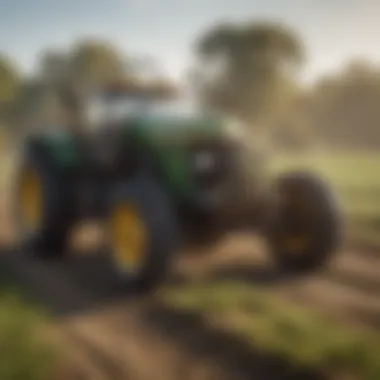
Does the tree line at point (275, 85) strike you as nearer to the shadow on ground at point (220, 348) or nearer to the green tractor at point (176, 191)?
the green tractor at point (176, 191)

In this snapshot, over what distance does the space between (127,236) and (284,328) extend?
56 cm

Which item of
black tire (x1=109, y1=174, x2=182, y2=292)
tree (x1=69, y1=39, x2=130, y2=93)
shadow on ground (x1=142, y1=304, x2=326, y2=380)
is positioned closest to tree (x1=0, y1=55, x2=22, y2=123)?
tree (x1=69, y1=39, x2=130, y2=93)

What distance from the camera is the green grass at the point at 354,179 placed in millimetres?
1708

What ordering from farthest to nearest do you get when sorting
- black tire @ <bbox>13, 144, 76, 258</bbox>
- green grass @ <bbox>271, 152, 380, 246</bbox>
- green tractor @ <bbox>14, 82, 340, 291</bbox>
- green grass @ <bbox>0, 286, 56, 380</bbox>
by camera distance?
black tire @ <bbox>13, 144, 76, 258</bbox> → green tractor @ <bbox>14, 82, 340, 291</bbox> → green grass @ <bbox>271, 152, 380, 246</bbox> → green grass @ <bbox>0, 286, 56, 380</bbox>

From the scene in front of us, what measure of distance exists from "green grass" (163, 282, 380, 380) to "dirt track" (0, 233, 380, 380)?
0.11ft

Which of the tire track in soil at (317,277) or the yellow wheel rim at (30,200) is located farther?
the yellow wheel rim at (30,200)

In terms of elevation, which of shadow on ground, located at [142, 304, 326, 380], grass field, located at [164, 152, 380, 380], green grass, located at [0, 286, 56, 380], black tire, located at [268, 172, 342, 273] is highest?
black tire, located at [268, 172, 342, 273]

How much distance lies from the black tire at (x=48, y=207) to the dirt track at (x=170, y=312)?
3.4 inches

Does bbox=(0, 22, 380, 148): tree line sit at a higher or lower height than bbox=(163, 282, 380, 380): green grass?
higher

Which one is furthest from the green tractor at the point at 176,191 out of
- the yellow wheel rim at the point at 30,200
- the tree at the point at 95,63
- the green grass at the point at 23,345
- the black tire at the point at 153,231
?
the green grass at the point at 23,345

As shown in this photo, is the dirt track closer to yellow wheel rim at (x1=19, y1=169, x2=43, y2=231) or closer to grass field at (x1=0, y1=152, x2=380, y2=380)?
grass field at (x1=0, y1=152, x2=380, y2=380)

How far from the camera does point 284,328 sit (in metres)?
1.71

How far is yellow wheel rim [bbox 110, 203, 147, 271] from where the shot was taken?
6.84ft

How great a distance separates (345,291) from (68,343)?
60 cm
